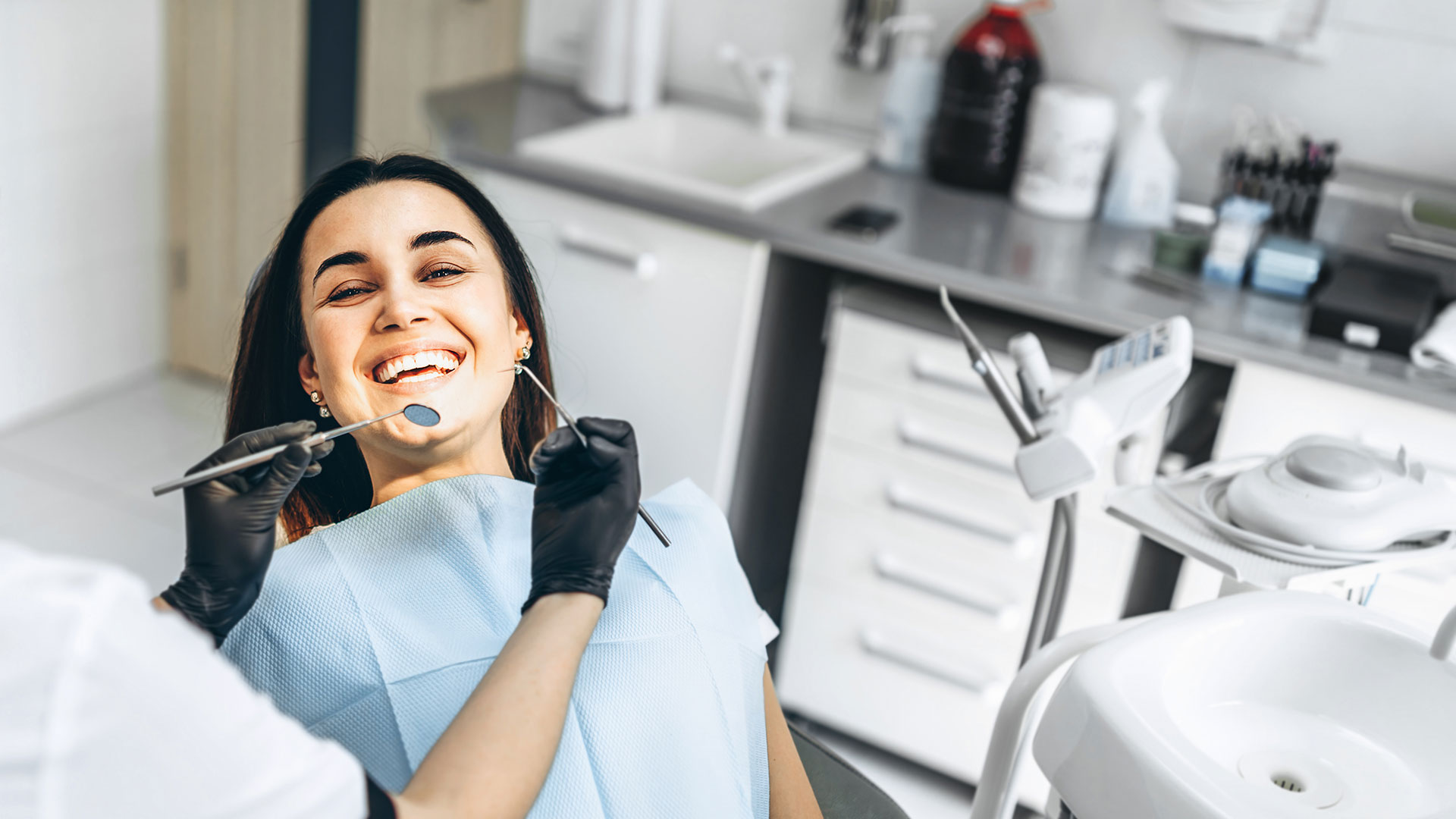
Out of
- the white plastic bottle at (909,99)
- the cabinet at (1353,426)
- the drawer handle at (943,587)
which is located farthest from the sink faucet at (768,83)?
the cabinet at (1353,426)

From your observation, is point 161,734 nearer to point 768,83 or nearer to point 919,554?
point 919,554

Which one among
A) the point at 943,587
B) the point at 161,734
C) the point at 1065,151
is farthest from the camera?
the point at 1065,151

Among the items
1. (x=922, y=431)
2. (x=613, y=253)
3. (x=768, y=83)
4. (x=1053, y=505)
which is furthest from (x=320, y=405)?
(x=768, y=83)

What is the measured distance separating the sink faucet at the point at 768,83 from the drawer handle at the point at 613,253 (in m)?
0.57

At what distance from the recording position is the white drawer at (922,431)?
185cm

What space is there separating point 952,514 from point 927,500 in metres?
0.05

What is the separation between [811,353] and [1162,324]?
98 centimetres

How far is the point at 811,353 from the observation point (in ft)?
6.92

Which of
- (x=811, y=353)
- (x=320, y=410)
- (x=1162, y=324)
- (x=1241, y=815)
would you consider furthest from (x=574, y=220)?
(x=1241, y=815)

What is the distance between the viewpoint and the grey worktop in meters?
1.70

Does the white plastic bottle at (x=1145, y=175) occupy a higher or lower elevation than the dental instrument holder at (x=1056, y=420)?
higher

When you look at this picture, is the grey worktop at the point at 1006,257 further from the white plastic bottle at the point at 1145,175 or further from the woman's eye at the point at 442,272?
the woman's eye at the point at 442,272

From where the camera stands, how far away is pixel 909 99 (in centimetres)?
230

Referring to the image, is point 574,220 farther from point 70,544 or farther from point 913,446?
point 70,544
